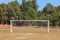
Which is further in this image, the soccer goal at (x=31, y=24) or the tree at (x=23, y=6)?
→ the tree at (x=23, y=6)

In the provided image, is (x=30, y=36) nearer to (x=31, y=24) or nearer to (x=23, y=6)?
(x=31, y=24)

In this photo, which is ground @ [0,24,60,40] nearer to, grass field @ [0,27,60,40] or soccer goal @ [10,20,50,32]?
grass field @ [0,27,60,40]

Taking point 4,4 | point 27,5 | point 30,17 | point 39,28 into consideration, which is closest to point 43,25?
point 39,28

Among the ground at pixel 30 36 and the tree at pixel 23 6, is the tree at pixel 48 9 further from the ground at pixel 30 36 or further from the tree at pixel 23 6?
the ground at pixel 30 36

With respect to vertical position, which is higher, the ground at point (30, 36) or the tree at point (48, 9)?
the tree at point (48, 9)

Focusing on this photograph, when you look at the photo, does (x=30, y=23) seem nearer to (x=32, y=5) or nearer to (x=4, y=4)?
(x=4, y=4)

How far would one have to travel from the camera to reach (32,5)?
70.6 meters

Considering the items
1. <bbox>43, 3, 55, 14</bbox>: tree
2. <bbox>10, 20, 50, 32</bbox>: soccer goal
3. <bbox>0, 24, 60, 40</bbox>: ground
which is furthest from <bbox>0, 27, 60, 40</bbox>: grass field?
<bbox>43, 3, 55, 14</bbox>: tree

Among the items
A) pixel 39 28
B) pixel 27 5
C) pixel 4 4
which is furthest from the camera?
pixel 27 5

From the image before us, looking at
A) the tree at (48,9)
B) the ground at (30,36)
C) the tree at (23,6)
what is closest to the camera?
the ground at (30,36)

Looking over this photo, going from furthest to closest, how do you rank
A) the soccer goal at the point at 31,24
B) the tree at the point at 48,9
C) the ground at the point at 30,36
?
the tree at the point at 48,9
the soccer goal at the point at 31,24
the ground at the point at 30,36

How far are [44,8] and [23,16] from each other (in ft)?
52.3

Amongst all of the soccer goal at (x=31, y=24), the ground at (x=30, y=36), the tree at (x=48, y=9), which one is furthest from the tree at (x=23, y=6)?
the ground at (x=30, y=36)

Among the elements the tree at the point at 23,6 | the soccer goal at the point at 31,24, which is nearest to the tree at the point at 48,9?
the tree at the point at 23,6
